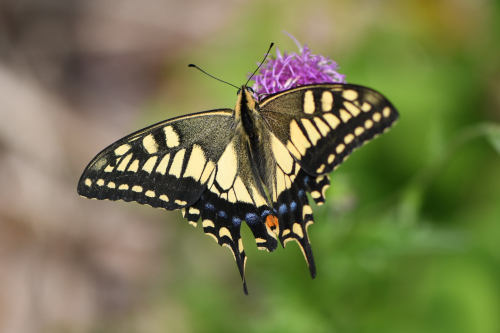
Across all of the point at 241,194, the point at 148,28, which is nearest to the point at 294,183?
the point at 241,194

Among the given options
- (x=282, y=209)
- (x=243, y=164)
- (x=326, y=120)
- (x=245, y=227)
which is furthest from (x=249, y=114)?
(x=245, y=227)

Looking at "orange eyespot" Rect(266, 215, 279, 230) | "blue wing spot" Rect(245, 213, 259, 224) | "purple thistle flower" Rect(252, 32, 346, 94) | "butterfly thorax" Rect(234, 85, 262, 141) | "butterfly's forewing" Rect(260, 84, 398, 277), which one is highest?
"purple thistle flower" Rect(252, 32, 346, 94)

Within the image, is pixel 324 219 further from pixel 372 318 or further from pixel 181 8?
pixel 181 8

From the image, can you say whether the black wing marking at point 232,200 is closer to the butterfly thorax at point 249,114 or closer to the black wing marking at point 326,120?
the butterfly thorax at point 249,114

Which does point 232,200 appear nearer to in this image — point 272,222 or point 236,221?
point 236,221

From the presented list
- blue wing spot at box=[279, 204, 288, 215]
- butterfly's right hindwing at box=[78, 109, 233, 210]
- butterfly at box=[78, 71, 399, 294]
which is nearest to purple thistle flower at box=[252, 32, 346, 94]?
butterfly at box=[78, 71, 399, 294]

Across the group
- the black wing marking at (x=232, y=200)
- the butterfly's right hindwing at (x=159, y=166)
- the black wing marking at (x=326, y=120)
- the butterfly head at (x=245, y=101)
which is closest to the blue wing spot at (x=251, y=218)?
the black wing marking at (x=232, y=200)

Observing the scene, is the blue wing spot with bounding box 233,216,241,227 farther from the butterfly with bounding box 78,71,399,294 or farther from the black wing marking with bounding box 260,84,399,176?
the black wing marking with bounding box 260,84,399,176
